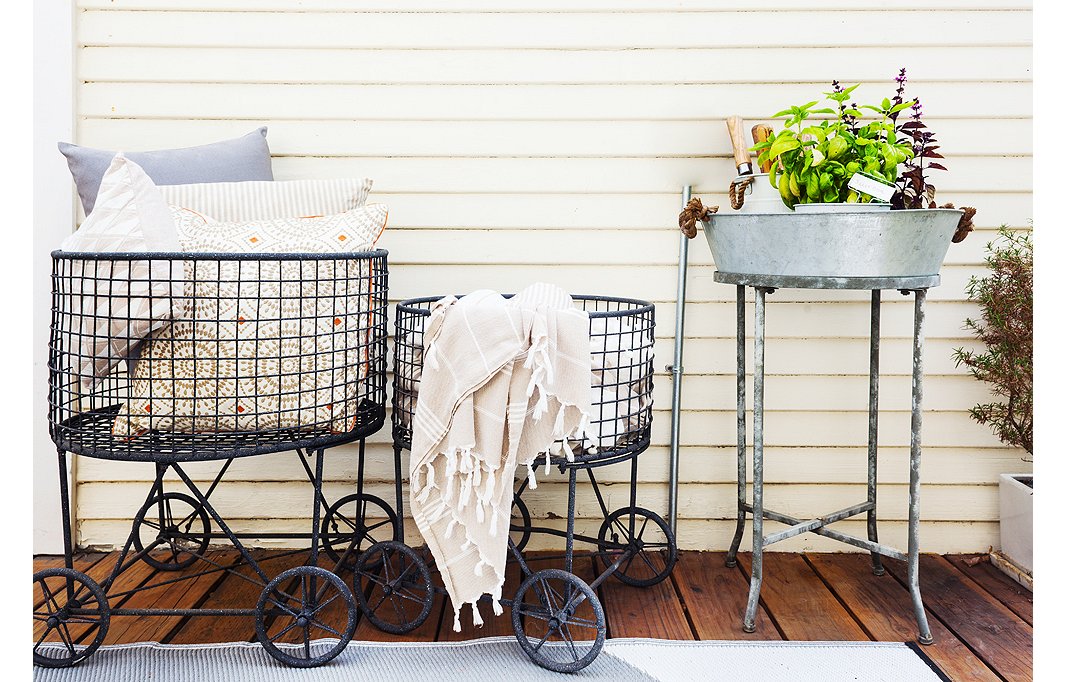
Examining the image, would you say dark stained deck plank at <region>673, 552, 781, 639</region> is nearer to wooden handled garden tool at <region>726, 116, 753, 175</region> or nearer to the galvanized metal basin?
the galvanized metal basin

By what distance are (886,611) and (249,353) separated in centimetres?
150

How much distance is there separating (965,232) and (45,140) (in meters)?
2.23

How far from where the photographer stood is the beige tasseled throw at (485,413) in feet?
4.71

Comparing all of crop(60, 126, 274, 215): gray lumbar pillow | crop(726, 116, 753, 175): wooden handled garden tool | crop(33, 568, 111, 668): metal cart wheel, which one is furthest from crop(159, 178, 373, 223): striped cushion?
crop(726, 116, 753, 175): wooden handled garden tool

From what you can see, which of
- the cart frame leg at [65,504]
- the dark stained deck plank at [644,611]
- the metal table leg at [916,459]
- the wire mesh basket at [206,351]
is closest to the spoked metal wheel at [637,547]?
the dark stained deck plank at [644,611]

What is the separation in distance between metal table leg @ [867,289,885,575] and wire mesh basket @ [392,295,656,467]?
0.63 m

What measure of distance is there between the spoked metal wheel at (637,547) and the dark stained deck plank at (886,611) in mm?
405

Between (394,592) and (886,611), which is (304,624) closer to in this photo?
(394,592)

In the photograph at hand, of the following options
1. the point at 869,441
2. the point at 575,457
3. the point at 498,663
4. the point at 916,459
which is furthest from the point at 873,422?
the point at 498,663

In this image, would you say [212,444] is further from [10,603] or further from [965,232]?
[965,232]

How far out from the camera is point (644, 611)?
1785mm

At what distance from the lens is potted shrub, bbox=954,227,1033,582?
1937 mm
